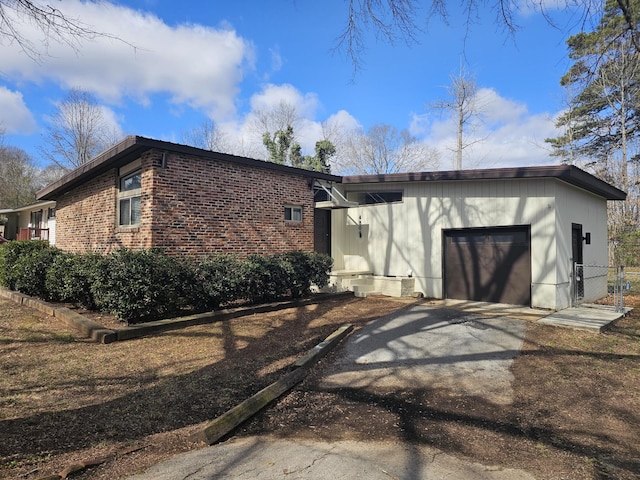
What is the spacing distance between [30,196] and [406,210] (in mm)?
36979

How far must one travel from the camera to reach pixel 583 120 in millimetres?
24875

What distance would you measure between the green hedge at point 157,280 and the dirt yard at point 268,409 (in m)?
0.90

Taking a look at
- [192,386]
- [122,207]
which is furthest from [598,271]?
[122,207]

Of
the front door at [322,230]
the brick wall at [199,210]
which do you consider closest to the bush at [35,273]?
the brick wall at [199,210]

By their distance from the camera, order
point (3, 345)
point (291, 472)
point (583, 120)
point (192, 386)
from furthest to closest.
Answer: point (583, 120) < point (3, 345) < point (192, 386) < point (291, 472)

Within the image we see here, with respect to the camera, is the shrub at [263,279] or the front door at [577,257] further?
the front door at [577,257]

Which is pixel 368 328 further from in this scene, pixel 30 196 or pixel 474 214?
pixel 30 196

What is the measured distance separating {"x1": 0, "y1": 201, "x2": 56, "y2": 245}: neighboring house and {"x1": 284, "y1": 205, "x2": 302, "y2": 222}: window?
1208 centimetres

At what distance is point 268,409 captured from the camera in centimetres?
436

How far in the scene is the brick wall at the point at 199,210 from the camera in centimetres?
910

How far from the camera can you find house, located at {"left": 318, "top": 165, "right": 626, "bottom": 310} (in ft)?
32.3

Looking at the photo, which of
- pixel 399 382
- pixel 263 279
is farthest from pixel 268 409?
pixel 263 279

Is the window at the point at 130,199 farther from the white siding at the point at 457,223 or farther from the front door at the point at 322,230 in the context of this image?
the white siding at the point at 457,223

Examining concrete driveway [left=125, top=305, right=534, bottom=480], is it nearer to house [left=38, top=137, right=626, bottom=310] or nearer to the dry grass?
the dry grass
